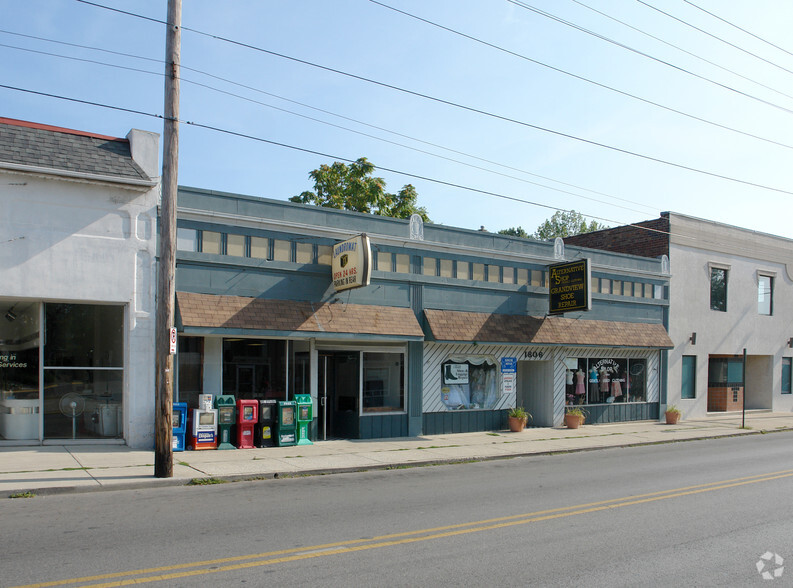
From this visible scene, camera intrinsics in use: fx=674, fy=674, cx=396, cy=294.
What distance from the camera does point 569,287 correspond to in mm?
20297

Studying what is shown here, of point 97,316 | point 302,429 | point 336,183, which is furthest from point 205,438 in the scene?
point 336,183

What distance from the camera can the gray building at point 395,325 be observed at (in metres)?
15.0

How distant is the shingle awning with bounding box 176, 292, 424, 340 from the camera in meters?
14.3

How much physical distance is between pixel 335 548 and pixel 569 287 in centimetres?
1486

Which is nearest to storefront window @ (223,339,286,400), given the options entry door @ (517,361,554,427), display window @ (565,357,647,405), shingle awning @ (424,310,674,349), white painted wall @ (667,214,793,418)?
shingle awning @ (424,310,674,349)

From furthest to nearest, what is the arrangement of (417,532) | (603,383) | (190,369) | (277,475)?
(603,383)
(190,369)
(277,475)
(417,532)

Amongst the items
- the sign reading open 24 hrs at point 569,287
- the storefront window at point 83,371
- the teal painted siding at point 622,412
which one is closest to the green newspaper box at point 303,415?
the storefront window at point 83,371

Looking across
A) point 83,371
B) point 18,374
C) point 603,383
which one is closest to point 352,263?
point 83,371

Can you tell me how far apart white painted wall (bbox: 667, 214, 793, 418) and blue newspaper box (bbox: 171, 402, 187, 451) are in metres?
17.9

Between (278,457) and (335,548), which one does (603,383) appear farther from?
(335,548)

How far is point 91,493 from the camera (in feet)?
33.0

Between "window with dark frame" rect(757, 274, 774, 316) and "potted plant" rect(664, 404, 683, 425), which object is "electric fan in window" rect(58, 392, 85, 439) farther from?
"window with dark frame" rect(757, 274, 774, 316)

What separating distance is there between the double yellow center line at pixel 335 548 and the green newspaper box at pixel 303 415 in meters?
7.92

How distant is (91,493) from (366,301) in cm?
855
